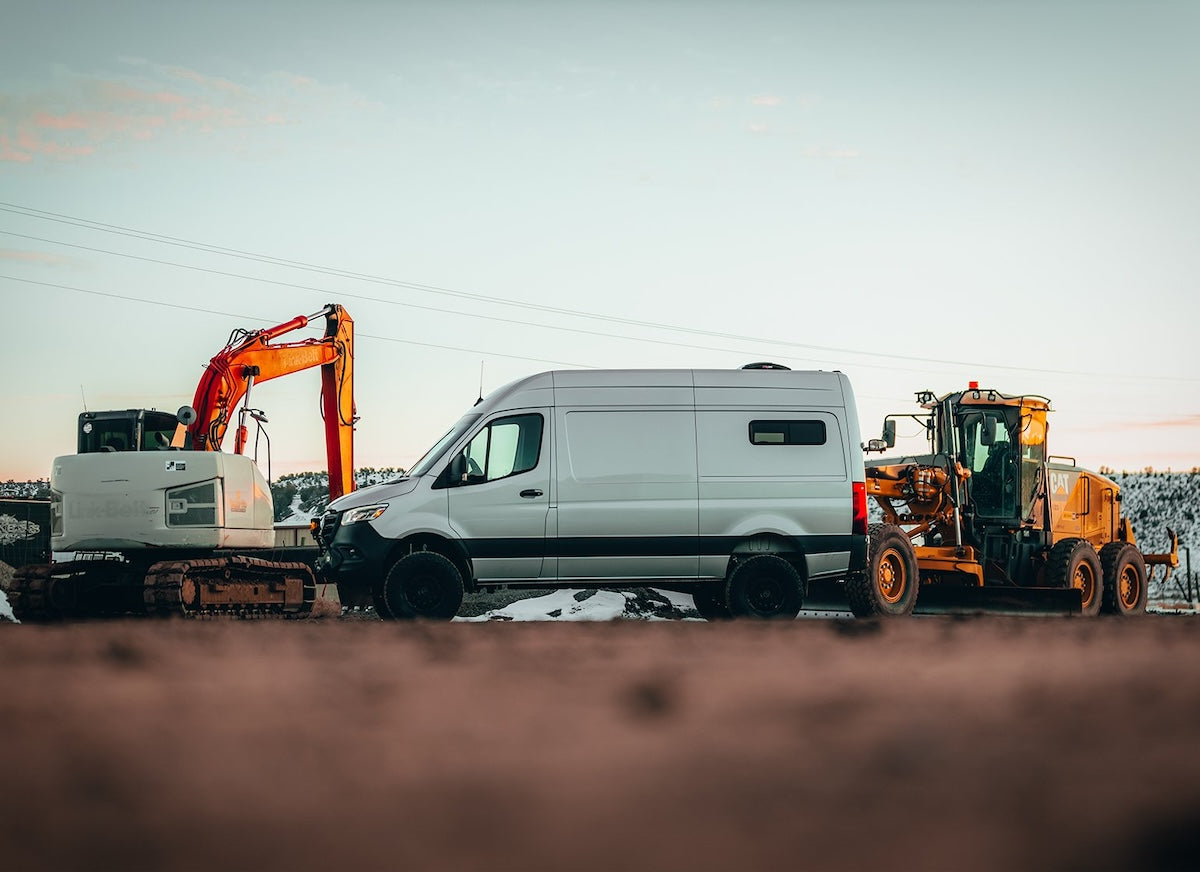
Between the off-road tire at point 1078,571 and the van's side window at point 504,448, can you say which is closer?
the van's side window at point 504,448

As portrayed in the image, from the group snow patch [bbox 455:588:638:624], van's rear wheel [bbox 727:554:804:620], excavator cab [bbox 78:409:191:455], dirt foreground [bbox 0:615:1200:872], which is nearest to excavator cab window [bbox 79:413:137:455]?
excavator cab [bbox 78:409:191:455]

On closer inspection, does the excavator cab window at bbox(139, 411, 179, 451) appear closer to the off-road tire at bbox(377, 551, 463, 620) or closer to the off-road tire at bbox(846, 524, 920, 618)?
the off-road tire at bbox(377, 551, 463, 620)

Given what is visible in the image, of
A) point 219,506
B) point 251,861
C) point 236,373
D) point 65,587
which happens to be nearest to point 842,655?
point 251,861

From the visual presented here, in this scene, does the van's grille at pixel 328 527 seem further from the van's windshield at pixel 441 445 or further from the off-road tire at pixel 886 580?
the off-road tire at pixel 886 580

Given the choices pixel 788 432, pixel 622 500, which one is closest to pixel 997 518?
pixel 788 432

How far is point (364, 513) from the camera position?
12.4 metres

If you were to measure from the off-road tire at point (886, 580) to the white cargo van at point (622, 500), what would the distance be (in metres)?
1.35

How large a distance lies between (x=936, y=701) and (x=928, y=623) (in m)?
5.25

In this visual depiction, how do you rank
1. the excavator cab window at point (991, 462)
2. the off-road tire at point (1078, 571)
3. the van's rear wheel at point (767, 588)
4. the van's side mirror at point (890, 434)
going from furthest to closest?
the excavator cab window at point (991, 462), the off-road tire at point (1078, 571), the van's side mirror at point (890, 434), the van's rear wheel at point (767, 588)

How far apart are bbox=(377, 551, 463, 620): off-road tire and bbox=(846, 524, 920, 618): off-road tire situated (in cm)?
495

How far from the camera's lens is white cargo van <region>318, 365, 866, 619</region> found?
12.4 meters

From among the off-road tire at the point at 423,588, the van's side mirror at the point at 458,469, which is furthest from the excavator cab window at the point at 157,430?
the van's side mirror at the point at 458,469

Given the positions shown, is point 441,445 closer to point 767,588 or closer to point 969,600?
point 767,588

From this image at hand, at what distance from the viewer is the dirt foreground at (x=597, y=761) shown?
12.8ft
